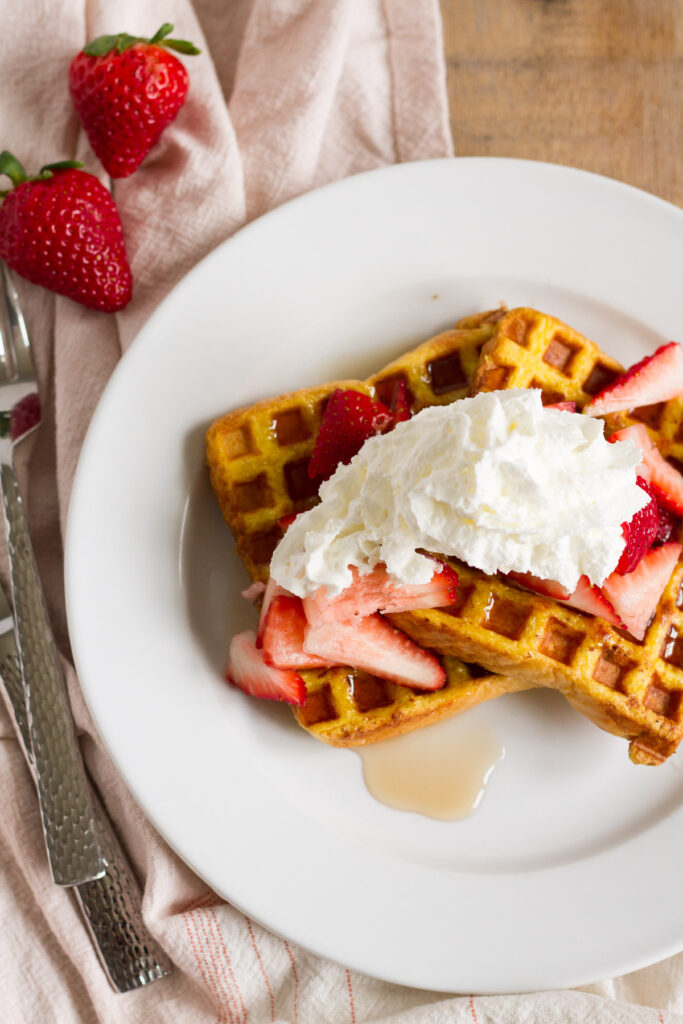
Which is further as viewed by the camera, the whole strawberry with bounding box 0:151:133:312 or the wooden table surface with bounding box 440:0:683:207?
the wooden table surface with bounding box 440:0:683:207

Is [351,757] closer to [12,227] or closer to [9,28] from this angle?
[12,227]

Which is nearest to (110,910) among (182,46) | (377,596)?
(377,596)

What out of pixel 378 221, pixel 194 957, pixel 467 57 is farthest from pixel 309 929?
pixel 467 57

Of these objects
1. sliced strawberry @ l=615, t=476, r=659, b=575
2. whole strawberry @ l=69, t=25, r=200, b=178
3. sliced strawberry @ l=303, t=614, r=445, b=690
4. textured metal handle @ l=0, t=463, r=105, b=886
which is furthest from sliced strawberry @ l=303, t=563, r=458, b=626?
whole strawberry @ l=69, t=25, r=200, b=178

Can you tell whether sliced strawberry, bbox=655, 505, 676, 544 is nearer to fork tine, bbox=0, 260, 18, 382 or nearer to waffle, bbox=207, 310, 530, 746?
waffle, bbox=207, 310, 530, 746

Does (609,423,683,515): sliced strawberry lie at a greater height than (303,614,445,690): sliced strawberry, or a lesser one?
greater

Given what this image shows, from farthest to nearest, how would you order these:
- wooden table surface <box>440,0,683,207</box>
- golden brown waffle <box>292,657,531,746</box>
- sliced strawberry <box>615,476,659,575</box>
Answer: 1. wooden table surface <box>440,0,683,207</box>
2. golden brown waffle <box>292,657,531,746</box>
3. sliced strawberry <box>615,476,659,575</box>

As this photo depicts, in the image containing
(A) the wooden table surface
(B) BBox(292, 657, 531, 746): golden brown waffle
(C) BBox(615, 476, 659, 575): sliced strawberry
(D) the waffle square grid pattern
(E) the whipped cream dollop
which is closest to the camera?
(E) the whipped cream dollop
